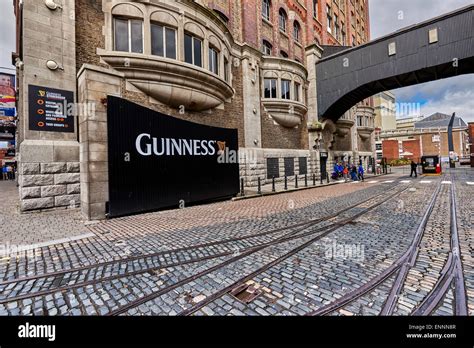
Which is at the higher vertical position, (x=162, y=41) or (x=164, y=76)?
(x=162, y=41)

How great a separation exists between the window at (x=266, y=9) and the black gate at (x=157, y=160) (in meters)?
14.7

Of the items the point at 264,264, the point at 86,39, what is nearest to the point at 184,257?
the point at 264,264

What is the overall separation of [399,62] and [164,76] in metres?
18.5

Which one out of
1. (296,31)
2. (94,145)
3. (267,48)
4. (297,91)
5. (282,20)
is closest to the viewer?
(94,145)

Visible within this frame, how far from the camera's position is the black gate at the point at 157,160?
723 centimetres

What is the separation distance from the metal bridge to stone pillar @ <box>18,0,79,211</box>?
2027 centimetres

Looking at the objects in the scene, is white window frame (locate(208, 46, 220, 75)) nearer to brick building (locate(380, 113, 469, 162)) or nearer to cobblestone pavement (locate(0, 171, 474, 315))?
cobblestone pavement (locate(0, 171, 474, 315))

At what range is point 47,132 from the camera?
8.09 meters

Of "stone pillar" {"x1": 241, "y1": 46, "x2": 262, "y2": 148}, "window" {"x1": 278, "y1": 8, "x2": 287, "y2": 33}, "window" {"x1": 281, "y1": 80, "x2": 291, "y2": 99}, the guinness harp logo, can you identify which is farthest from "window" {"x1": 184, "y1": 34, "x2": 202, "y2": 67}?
"window" {"x1": 278, "y1": 8, "x2": 287, "y2": 33}

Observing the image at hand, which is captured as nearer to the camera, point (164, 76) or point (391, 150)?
point (164, 76)

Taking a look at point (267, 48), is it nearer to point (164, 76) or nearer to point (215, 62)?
point (215, 62)

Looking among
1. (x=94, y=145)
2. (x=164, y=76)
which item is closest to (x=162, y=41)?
(x=164, y=76)

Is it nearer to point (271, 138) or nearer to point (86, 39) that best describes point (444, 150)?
point (271, 138)

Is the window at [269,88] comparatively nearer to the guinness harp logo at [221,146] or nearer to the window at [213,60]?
the window at [213,60]
